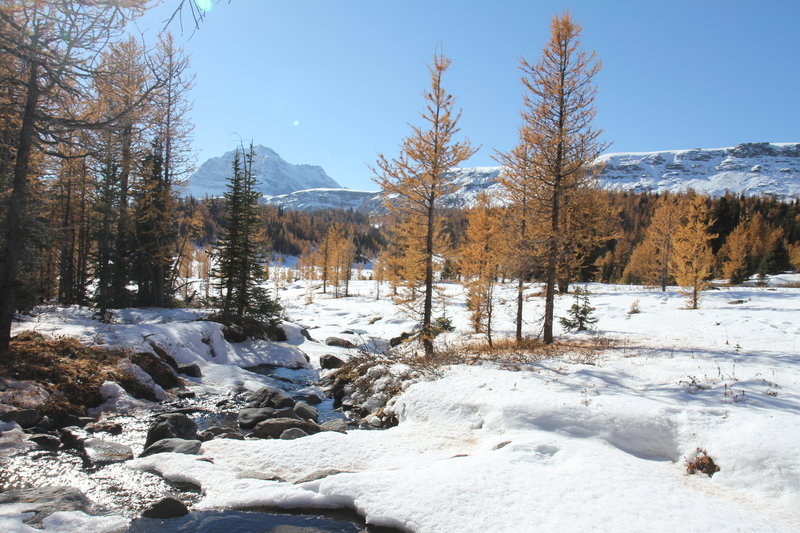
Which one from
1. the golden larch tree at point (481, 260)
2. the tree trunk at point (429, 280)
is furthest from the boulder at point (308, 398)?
the golden larch tree at point (481, 260)

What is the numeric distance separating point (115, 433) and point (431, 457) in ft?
21.4

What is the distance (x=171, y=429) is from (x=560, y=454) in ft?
23.8

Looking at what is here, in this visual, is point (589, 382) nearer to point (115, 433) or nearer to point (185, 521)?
point (185, 521)

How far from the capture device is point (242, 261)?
A: 854 inches

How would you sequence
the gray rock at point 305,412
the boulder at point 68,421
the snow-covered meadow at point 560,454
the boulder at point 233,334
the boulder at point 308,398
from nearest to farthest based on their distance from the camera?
the snow-covered meadow at point 560,454 → the boulder at point 68,421 → the gray rock at point 305,412 → the boulder at point 308,398 → the boulder at point 233,334

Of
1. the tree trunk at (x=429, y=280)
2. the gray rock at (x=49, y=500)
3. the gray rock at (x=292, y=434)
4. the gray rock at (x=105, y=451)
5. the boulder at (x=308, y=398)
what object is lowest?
the boulder at (x=308, y=398)

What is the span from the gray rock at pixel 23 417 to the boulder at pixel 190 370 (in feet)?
18.7

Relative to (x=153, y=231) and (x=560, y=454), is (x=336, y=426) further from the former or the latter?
(x=153, y=231)

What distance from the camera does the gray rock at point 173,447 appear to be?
7.07 meters

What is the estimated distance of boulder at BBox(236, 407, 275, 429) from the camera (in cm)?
958

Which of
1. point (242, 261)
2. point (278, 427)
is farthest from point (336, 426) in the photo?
point (242, 261)

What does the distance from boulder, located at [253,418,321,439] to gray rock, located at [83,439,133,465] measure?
93.3 inches

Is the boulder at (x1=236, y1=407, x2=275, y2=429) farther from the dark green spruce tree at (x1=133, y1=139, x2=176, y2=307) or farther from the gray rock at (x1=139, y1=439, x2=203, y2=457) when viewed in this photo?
the dark green spruce tree at (x1=133, y1=139, x2=176, y2=307)

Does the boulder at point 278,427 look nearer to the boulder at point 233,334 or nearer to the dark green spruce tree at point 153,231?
the boulder at point 233,334
